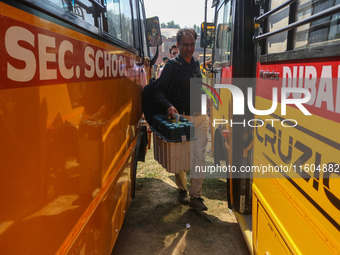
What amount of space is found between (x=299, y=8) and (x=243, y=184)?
81.4 inches

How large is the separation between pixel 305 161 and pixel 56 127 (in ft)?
3.77

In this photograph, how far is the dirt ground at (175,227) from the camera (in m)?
3.18

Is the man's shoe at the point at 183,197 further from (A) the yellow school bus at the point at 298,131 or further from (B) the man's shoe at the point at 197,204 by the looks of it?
(A) the yellow school bus at the point at 298,131

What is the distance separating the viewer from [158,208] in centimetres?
407

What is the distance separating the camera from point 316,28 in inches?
57.8

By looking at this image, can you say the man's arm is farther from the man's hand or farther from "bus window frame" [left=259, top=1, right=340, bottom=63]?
"bus window frame" [left=259, top=1, right=340, bottom=63]

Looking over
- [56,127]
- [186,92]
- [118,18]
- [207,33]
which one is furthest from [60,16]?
[207,33]

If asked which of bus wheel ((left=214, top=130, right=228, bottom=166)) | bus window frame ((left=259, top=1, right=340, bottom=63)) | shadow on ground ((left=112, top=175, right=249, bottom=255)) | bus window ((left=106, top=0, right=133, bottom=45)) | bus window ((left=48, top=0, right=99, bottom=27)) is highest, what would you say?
bus window ((left=106, top=0, right=133, bottom=45))

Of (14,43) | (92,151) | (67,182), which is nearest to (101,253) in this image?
(92,151)

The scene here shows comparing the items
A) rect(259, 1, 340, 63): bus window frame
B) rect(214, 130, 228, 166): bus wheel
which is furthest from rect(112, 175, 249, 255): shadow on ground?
rect(259, 1, 340, 63): bus window frame

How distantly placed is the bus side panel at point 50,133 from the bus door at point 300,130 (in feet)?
3.47

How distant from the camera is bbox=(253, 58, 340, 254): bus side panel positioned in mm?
1245

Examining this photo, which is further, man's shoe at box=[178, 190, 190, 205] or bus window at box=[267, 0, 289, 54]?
man's shoe at box=[178, 190, 190, 205]

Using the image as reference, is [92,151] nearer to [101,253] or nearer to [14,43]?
[101,253]
